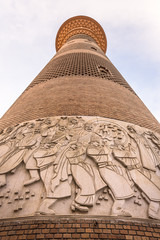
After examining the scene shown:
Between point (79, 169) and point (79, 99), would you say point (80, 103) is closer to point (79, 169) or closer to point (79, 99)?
point (79, 99)

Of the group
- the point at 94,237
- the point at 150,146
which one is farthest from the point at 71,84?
the point at 94,237

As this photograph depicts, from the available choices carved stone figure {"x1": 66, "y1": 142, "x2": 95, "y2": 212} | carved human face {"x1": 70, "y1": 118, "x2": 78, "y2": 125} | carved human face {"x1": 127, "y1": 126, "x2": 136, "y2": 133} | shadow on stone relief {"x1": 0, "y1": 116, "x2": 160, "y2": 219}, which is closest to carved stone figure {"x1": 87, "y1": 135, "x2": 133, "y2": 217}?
shadow on stone relief {"x1": 0, "y1": 116, "x2": 160, "y2": 219}

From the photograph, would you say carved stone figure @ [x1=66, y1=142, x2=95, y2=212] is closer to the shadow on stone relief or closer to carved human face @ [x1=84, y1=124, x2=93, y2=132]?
the shadow on stone relief

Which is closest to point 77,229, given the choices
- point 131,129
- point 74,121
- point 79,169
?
point 79,169

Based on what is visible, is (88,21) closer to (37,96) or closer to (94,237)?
(37,96)

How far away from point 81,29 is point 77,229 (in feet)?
46.0

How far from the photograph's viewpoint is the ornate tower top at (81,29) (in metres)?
14.1

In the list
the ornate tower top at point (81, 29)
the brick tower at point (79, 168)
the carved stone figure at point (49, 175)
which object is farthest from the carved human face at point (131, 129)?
the ornate tower top at point (81, 29)

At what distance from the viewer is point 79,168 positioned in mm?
3078

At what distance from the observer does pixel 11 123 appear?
15.1ft

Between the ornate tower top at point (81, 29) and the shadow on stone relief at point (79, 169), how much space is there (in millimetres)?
11748

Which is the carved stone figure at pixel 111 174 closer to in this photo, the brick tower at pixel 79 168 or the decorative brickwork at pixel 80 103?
the brick tower at pixel 79 168

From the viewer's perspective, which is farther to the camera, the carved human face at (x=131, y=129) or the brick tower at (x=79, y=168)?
the carved human face at (x=131, y=129)

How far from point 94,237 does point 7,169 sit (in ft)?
5.61
